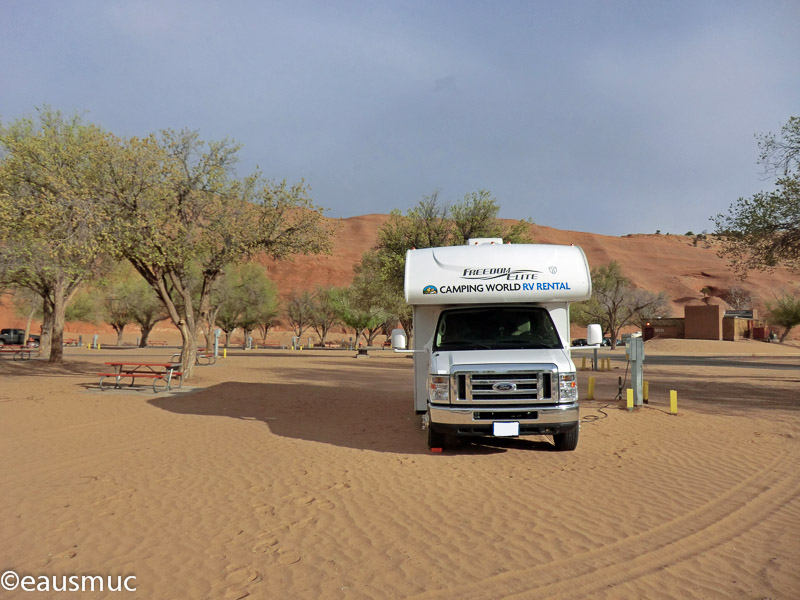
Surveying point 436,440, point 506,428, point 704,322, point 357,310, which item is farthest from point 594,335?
point 704,322

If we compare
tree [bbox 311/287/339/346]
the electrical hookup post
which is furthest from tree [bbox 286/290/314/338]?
the electrical hookup post

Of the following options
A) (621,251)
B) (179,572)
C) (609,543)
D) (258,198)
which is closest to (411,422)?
(609,543)

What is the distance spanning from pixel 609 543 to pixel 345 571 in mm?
2258

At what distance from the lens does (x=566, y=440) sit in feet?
26.5

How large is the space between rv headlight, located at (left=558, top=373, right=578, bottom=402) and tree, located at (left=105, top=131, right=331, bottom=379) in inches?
471

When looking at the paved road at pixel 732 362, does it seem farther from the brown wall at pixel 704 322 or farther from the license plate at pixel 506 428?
the license plate at pixel 506 428

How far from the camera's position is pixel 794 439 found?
9188 mm

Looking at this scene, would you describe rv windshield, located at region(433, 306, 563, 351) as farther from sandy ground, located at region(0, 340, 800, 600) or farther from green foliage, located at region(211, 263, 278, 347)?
green foliage, located at region(211, 263, 278, 347)

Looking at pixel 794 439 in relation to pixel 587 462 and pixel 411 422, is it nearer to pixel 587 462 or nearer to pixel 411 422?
pixel 587 462

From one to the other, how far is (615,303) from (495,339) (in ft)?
161

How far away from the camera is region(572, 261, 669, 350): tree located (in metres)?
54.7

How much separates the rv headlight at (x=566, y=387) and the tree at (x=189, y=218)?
11975mm

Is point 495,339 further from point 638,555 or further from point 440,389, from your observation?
point 638,555

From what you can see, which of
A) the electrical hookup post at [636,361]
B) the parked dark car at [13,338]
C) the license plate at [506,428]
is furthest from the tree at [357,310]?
the license plate at [506,428]
